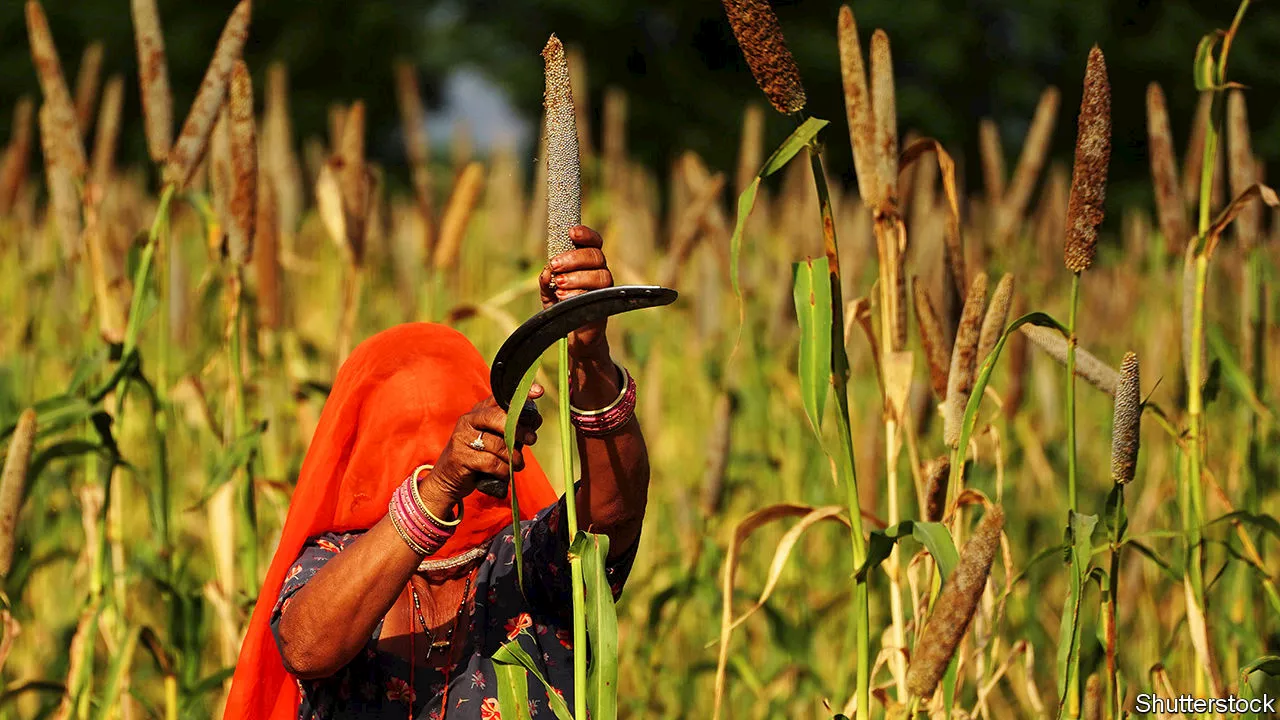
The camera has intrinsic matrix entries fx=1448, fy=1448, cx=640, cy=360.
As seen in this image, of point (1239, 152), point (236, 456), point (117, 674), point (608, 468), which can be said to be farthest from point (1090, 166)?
point (117, 674)

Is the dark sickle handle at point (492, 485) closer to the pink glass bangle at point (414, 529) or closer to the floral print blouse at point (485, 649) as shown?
the pink glass bangle at point (414, 529)

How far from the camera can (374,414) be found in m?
1.96

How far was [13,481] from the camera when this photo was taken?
1.97 metres

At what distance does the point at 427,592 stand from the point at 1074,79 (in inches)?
562

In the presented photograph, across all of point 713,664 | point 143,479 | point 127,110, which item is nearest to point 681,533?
point 713,664

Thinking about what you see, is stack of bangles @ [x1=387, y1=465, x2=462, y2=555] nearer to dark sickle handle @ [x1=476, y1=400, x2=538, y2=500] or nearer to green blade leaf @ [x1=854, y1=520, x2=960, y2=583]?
dark sickle handle @ [x1=476, y1=400, x2=538, y2=500]

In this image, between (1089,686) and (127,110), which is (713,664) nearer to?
(1089,686)

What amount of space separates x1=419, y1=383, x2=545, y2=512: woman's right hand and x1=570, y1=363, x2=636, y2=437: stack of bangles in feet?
0.33

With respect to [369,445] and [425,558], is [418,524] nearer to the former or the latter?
[425,558]

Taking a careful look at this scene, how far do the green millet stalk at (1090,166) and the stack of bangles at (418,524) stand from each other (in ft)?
2.58

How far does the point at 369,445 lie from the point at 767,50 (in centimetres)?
78

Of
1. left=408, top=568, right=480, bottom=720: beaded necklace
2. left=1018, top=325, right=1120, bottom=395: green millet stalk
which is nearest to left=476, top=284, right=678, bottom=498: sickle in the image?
left=408, top=568, right=480, bottom=720: beaded necklace

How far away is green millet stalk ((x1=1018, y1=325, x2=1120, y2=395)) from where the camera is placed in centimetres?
192

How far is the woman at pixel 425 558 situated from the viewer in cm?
185
